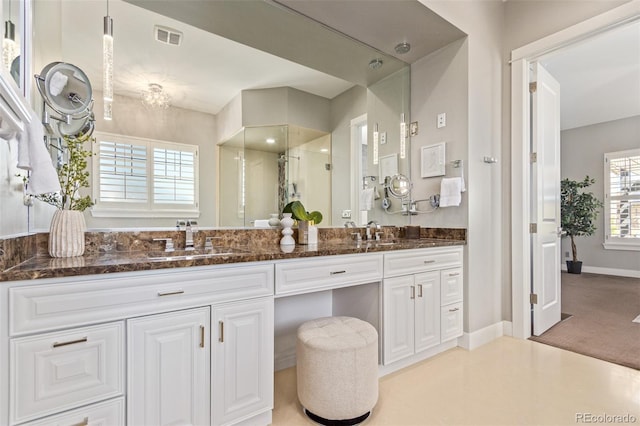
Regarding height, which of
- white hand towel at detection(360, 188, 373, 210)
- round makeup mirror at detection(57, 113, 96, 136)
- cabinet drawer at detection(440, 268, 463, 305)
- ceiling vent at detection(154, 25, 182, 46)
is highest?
ceiling vent at detection(154, 25, 182, 46)

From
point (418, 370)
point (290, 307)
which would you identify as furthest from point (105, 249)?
point (418, 370)

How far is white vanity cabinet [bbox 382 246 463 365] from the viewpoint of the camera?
198 centimetres

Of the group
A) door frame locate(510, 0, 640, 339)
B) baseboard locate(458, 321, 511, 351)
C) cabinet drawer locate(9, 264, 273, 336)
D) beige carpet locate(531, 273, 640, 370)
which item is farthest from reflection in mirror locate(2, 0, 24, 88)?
beige carpet locate(531, 273, 640, 370)

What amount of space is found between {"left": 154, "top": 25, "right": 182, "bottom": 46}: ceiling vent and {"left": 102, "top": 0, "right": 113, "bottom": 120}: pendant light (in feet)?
0.82

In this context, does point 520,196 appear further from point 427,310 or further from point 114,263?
point 114,263

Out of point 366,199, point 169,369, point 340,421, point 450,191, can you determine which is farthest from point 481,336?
point 169,369

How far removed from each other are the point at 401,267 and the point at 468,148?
1180mm

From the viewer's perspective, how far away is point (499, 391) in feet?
5.97

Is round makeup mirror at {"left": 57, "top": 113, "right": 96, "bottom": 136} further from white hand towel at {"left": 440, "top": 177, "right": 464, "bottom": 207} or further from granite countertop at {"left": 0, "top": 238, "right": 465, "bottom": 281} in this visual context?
white hand towel at {"left": 440, "top": 177, "right": 464, "bottom": 207}

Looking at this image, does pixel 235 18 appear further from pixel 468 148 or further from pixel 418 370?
pixel 418 370

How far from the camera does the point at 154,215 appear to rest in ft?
5.78

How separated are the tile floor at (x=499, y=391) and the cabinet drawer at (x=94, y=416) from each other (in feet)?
2.42

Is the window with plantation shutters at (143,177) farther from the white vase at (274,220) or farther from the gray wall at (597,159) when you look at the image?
the gray wall at (597,159)

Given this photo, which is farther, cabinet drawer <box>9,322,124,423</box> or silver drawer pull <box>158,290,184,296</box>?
silver drawer pull <box>158,290,184,296</box>
